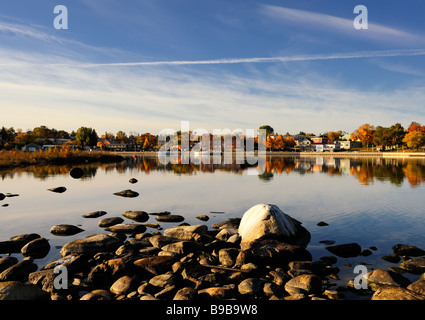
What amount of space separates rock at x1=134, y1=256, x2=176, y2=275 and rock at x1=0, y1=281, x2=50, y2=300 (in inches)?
143

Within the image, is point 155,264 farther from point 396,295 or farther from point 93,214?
point 93,214

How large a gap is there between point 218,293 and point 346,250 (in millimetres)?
8071

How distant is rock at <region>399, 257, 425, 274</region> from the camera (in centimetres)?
1274

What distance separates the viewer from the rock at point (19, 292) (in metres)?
9.30

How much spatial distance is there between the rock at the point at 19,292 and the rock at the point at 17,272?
2741 millimetres

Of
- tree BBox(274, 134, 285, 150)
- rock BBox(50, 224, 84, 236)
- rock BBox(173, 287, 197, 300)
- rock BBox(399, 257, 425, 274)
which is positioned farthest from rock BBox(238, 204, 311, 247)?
tree BBox(274, 134, 285, 150)

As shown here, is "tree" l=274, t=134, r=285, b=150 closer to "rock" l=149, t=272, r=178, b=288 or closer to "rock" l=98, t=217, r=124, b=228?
"rock" l=98, t=217, r=124, b=228

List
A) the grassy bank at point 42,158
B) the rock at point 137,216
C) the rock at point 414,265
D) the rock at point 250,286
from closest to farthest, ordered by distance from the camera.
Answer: the rock at point 250,286 → the rock at point 414,265 → the rock at point 137,216 → the grassy bank at point 42,158

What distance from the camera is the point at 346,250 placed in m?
14.9

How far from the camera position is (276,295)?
10555 mm

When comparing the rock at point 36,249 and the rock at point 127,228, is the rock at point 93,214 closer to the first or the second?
the rock at point 127,228

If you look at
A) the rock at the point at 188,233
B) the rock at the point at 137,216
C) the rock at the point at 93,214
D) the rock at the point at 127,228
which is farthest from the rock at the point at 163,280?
the rock at the point at 93,214

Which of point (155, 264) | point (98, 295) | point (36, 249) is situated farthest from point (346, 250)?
point (36, 249)
